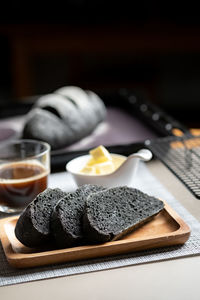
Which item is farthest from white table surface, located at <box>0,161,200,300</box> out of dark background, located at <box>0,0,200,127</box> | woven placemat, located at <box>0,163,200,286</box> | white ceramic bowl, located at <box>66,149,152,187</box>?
dark background, located at <box>0,0,200,127</box>

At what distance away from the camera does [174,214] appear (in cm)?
120

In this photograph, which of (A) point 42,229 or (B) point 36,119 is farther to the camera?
(B) point 36,119

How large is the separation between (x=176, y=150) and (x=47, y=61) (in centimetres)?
234

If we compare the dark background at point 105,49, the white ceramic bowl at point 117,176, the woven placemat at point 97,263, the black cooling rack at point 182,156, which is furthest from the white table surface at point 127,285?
the dark background at point 105,49

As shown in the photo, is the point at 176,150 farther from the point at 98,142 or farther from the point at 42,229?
the point at 42,229

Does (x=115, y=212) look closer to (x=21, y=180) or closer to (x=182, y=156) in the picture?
(x=21, y=180)

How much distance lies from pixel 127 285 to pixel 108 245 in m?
A: 0.10

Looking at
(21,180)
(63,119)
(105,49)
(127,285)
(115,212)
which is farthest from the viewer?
(105,49)

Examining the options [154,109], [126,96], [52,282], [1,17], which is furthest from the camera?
[1,17]

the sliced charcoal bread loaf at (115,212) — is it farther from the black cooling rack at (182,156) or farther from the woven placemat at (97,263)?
the black cooling rack at (182,156)

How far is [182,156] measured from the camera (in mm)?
1541

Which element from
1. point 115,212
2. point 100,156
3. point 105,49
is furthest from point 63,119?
point 105,49

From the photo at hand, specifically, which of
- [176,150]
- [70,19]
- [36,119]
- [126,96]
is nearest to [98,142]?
[36,119]

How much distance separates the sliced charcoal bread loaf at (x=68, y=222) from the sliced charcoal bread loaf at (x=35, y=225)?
0.02m
